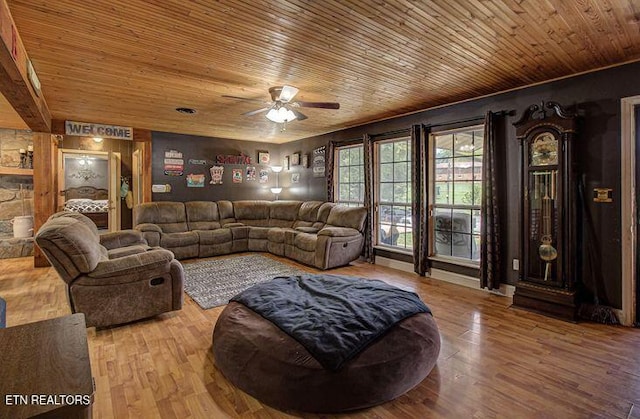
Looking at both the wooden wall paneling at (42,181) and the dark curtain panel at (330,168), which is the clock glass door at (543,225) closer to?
the dark curtain panel at (330,168)

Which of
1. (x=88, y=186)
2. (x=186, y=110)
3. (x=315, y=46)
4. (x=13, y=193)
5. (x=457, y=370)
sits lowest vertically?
(x=457, y=370)

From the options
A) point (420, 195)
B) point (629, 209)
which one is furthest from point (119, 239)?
point (629, 209)

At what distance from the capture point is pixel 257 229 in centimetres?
644

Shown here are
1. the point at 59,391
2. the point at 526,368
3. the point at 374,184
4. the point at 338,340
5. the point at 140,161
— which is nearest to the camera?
the point at 59,391

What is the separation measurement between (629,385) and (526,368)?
575 millimetres

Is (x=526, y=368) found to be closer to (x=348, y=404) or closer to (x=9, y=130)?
(x=348, y=404)

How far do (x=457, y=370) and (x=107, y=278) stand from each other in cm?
296

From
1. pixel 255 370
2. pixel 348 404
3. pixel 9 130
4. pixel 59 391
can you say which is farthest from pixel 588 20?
pixel 9 130

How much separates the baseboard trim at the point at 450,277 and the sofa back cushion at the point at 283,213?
6.90 feet

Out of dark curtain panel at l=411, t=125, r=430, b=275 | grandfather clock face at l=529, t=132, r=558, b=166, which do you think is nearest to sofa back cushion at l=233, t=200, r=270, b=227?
dark curtain panel at l=411, t=125, r=430, b=275

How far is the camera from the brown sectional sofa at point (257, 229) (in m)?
5.23

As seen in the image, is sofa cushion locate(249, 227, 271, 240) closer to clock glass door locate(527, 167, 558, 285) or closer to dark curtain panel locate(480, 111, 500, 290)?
dark curtain panel locate(480, 111, 500, 290)

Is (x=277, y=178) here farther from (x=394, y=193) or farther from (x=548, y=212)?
(x=548, y=212)

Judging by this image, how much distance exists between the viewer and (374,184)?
5.58 m
